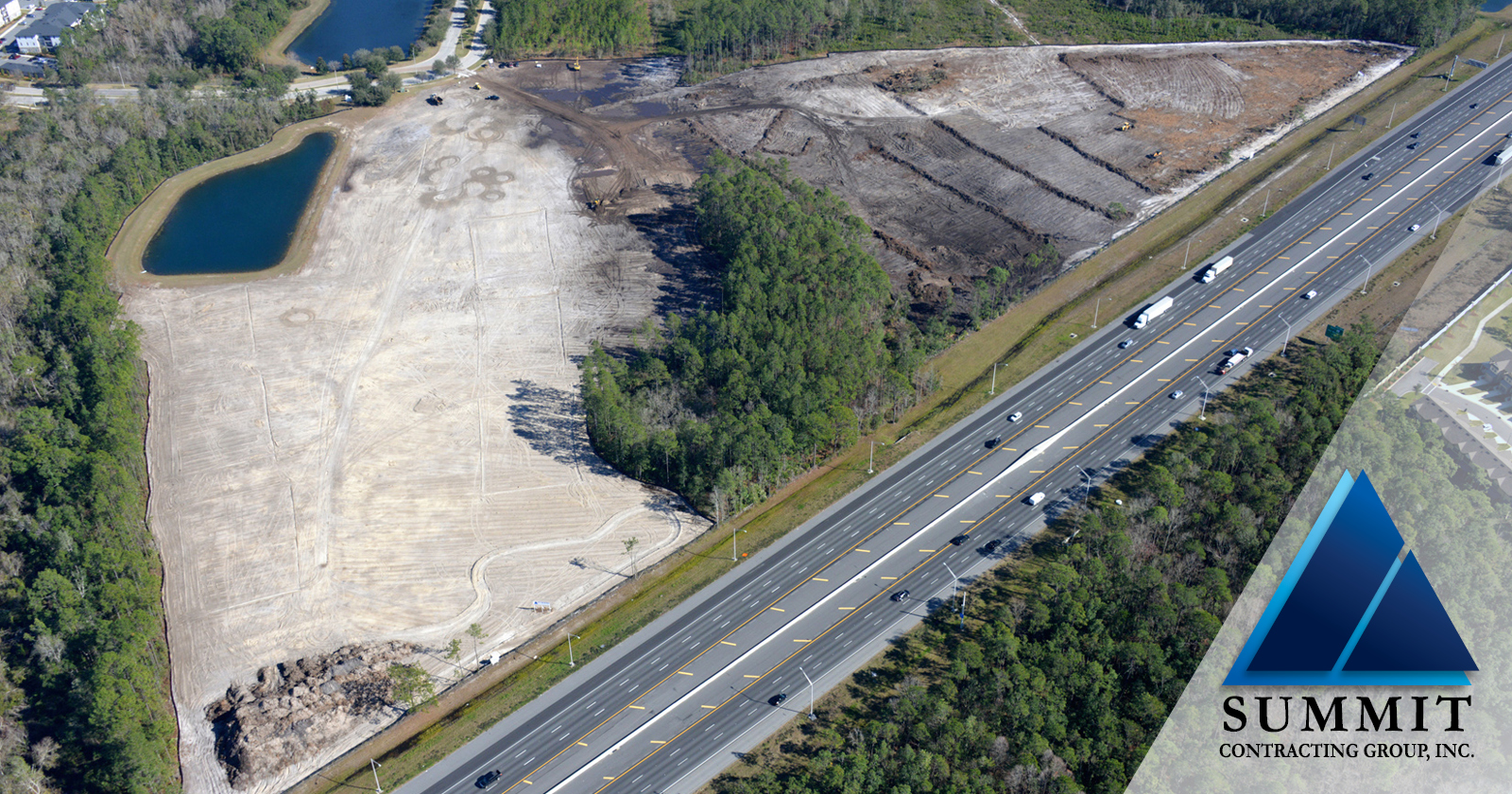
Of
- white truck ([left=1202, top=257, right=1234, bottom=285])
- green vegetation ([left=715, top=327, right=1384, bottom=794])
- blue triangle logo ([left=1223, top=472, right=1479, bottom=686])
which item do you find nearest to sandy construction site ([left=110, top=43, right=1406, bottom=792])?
white truck ([left=1202, top=257, right=1234, bottom=285])

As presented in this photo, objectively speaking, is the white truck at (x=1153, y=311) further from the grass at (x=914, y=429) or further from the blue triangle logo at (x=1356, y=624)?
the blue triangle logo at (x=1356, y=624)

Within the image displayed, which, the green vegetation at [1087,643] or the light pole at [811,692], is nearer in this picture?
the green vegetation at [1087,643]

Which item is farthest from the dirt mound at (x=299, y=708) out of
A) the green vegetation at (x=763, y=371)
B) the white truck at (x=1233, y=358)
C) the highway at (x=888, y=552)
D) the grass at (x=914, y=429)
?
the white truck at (x=1233, y=358)

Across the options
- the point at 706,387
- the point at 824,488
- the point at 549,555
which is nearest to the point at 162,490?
the point at 549,555

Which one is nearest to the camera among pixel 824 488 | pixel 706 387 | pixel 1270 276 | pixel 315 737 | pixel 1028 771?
pixel 1028 771

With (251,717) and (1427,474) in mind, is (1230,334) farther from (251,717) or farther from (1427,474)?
(251,717)

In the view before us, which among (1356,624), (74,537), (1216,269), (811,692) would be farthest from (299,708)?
(1216,269)
